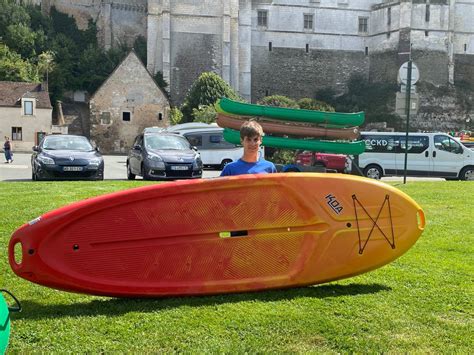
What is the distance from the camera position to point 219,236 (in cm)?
474

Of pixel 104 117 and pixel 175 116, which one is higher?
pixel 175 116

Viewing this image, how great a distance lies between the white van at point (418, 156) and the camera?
2044cm

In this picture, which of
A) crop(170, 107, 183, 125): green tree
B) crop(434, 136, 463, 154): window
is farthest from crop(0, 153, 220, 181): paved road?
Answer: crop(170, 107, 183, 125): green tree

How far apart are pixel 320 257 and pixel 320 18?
206 ft

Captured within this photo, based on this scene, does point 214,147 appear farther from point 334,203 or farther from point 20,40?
point 20,40

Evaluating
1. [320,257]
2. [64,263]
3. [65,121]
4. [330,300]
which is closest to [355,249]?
[320,257]

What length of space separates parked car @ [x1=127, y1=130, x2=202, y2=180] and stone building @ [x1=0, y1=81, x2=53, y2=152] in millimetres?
31312

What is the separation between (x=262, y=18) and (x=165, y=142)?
49.4m

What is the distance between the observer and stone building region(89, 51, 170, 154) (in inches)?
1731

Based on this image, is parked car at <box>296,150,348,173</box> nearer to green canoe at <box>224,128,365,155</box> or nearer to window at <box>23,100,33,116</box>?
green canoe at <box>224,128,365,155</box>

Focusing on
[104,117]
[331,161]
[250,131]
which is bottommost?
[331,161]

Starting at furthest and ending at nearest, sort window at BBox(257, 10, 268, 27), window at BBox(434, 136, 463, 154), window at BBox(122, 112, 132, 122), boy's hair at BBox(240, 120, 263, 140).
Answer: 1. window at BBox(257, 10, 268, 27)
2. window at BBox(122, 112, 132, 122)
3. window at BBox(434, 136, 463, 154)
4. boy's hair at BBox(240, 120, 263, 140)

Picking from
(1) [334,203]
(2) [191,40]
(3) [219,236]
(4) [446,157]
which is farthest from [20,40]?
(1) [334,203]

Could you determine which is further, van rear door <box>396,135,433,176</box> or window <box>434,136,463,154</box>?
van rear door <box>396,135,433,176</box>
